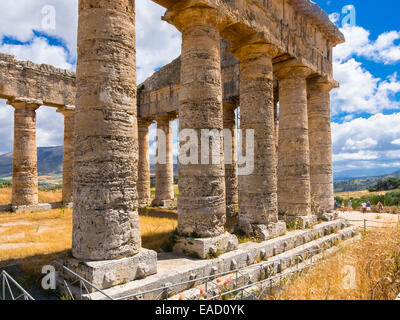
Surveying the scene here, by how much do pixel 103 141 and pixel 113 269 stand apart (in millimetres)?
2514

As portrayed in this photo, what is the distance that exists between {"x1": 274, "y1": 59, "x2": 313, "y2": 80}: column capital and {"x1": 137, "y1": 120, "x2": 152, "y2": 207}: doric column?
11005 mm

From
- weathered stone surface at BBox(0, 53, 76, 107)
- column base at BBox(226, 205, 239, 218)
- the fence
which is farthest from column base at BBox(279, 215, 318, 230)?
weathered stone surface at BBox(0, 53, 76, 107)

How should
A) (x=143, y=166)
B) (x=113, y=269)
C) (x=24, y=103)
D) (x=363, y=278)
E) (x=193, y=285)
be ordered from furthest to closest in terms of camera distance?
(x=143, y=166) < (x=24, y=103) < (x=193, y=285) < (x=113, y=269) < (x=363, y=278)

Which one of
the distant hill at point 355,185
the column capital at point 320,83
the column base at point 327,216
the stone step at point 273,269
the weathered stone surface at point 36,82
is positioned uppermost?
the weathered stone surface at point 36,82

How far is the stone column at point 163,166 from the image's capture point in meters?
19.4

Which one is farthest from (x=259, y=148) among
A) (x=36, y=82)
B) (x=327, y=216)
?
(x=36, y=82)

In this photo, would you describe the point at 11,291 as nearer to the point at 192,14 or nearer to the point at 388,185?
the point at 192,14

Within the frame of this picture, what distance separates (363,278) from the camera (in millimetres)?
5316

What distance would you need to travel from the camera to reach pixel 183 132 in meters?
8.20

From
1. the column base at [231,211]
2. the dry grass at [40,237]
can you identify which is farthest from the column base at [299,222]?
the dry grass at [40,237]

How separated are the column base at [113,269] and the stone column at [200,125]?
6.19 ft

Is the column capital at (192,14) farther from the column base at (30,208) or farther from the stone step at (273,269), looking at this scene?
the column base at (30,208)

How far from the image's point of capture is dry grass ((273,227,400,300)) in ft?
16.1

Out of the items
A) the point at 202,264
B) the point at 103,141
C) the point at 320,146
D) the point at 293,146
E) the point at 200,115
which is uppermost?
the point at 200,115
